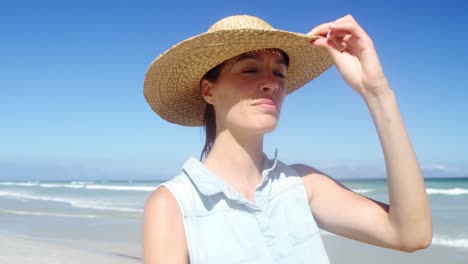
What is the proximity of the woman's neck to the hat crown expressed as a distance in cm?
42

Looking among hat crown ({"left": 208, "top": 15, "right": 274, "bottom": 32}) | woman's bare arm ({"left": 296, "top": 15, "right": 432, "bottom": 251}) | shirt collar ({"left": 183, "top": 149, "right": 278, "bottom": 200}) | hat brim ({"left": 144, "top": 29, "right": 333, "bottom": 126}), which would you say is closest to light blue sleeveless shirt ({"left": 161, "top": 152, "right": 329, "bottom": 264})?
shirt collar ({"left": 183, "top": 149, "right": 278, "bottom": 200})

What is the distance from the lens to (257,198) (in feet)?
6.03

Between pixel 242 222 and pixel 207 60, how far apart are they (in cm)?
70

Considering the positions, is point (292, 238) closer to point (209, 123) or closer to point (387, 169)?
point (387, 169)

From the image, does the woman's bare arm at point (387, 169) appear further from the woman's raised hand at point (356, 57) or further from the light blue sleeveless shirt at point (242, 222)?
the light blue sleeveless shirt at point (242, 222)

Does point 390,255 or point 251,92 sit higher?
point 251,92

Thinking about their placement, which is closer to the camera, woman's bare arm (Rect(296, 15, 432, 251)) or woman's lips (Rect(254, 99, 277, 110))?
woman's bare arm (Rect(296, 15, 432, 251))

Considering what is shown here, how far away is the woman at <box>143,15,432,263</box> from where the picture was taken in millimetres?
1666

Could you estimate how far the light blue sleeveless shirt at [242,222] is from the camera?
65.1 inches

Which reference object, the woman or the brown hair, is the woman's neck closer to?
the woman

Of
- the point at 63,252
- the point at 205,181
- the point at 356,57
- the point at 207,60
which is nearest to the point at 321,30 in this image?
the point at 356,57

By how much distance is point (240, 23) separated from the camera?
1.94m

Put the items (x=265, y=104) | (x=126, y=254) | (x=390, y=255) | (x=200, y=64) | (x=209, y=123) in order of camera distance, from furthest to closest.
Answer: (x=126, y=254)
(x=390, y=255)
(x=209, y=123)
(x=200, y=64)
(x=265, y=104)

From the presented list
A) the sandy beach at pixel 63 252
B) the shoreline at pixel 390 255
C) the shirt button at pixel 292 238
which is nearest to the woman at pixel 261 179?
the shirt button at pixel 292 238
